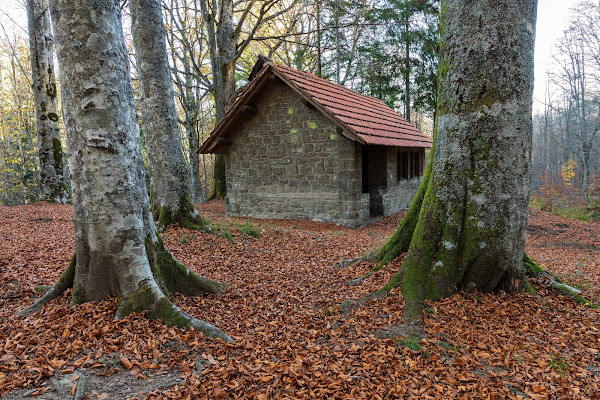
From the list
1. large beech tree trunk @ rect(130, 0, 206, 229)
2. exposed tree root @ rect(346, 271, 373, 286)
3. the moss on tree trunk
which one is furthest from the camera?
the moss on tree trunk

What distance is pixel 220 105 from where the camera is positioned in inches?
556

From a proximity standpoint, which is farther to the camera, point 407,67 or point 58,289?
point 407,67

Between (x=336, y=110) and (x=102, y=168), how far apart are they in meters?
7.98

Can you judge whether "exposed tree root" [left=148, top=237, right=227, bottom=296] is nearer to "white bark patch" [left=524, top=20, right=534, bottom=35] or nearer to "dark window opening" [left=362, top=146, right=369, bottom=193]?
"white bark patch" [left=524, top=20, right=534, bottom=35]

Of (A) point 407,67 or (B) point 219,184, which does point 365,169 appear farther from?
(A) point 407,67

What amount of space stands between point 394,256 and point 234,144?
338 inches

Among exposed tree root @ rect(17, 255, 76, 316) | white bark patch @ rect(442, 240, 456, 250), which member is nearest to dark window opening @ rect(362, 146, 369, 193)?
white bark patch @ rect(442, 240, 456, 250)

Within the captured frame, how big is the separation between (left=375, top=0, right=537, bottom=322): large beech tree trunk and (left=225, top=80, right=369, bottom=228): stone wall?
658cm

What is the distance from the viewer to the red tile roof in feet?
32.7

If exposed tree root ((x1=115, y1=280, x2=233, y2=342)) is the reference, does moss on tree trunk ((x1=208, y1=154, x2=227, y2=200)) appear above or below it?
above

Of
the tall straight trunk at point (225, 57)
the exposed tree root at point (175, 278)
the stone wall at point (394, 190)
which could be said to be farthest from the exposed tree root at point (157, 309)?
the tall straight trunk at point (225, 57)

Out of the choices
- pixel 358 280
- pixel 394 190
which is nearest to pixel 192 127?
pixel 394 190

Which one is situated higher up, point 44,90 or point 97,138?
point 44,90

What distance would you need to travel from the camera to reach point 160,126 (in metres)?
7.60
